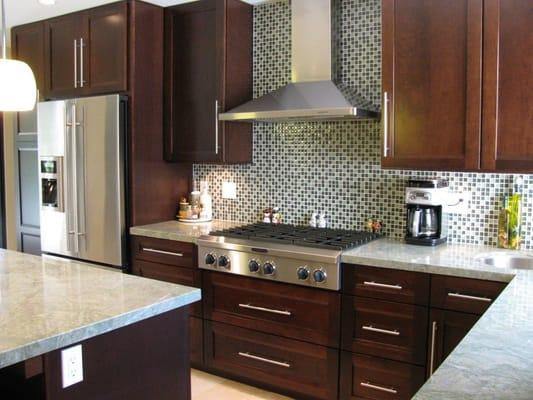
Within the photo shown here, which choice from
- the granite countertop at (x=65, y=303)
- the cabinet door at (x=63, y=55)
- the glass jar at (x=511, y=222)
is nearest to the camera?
the granite countertop at (x=65, y=303)

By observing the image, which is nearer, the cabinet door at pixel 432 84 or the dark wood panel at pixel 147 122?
the cabinet door at pixel 432 84

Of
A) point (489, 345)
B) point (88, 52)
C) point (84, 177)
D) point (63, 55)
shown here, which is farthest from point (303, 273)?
point (63, 55)

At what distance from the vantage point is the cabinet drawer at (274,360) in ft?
9.71

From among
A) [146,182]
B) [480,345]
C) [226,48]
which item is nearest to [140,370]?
[480,345]

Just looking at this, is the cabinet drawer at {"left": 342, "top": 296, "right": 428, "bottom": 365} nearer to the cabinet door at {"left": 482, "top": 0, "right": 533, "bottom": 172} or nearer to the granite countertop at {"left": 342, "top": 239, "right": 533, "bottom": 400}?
the granite countertop at {"left": 342, "top": 239, "right": 533, "bottom": 400}

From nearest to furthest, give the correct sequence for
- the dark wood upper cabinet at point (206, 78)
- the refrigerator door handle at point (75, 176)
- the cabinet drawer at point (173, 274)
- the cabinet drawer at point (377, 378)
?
1. the cabinet drawer at point (377, 378)
2. the cabinet drawer at point (173, 274)
3. the dark wood upper cabinet at point (206, 78)
4. the refrigerator door handle at point (75, 176)

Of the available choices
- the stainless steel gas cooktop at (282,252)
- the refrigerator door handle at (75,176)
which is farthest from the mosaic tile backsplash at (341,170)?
the refrigerator door handle at (75,176)

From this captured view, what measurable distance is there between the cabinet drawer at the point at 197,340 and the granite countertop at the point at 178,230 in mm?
505

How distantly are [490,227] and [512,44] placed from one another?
1.02 m

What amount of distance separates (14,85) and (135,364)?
3.58ft

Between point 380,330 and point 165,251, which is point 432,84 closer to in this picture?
point 380,330

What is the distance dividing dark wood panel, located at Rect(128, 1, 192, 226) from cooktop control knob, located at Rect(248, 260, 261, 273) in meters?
1.03

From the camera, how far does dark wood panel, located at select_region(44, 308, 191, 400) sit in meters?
1.73

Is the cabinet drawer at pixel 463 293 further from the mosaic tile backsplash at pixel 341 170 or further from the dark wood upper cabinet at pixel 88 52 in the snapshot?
the dark wood upper cabinet at pixel 88 52
